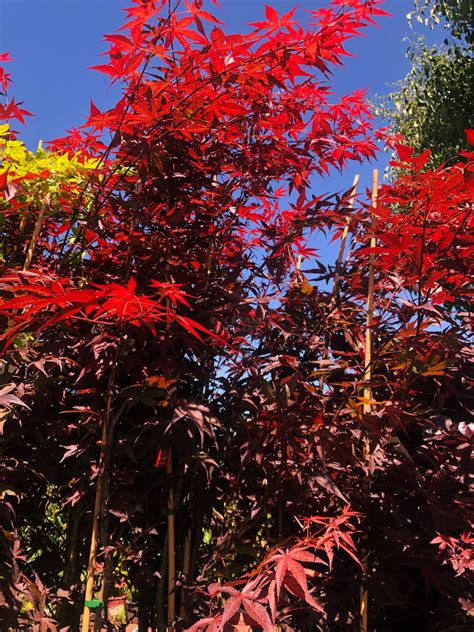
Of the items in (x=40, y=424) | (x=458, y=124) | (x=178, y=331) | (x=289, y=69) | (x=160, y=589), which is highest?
(x=458, y=124)

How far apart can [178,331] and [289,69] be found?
27.8 inches

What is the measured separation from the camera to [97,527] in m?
1.30

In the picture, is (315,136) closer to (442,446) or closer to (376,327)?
(376,327)

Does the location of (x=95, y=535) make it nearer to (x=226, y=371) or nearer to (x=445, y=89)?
(x=226, y=371)

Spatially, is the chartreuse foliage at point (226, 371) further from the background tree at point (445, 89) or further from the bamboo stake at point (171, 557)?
the background tree at point (445, 89)

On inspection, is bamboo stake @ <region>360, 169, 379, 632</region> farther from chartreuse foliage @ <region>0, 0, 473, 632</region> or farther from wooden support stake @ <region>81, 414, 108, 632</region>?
wooden support stake @ <region>81, 414, 108, 632</region>

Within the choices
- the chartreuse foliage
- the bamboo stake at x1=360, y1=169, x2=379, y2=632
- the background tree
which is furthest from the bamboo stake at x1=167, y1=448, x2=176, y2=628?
the background tree

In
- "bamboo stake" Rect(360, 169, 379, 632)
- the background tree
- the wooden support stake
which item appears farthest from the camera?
the background tree

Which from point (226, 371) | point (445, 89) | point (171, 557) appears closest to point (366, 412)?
point (226, 371)

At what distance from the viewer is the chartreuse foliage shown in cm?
129

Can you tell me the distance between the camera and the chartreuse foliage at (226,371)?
129 cm

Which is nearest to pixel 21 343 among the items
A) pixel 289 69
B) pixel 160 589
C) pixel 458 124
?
pixel 160 589

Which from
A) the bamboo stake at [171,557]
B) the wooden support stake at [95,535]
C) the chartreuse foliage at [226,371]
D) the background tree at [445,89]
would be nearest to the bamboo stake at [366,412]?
the chartreuse foliage at [226,371]

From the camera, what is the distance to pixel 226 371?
1514 millimetres
